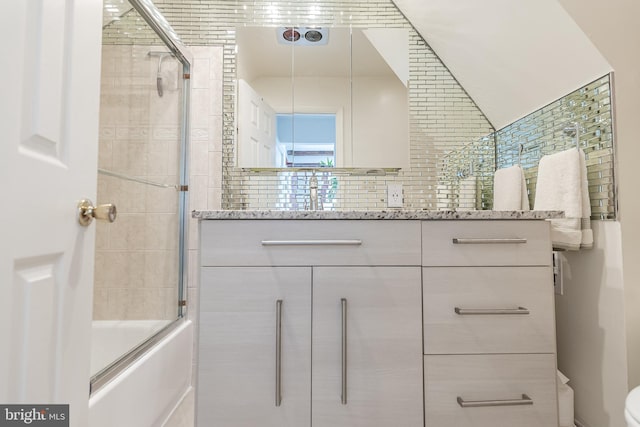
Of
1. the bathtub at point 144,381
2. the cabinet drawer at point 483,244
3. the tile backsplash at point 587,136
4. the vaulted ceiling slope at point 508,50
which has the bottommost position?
the bathtub at point 144,381

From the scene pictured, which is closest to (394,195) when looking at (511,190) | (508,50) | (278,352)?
(511,190)

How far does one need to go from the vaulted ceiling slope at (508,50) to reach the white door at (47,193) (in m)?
1.45

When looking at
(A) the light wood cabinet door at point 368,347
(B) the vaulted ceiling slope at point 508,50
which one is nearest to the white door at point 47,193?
(A) the light wood cabinet door at point 368,347

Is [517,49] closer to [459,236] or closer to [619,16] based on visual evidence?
[619,16]

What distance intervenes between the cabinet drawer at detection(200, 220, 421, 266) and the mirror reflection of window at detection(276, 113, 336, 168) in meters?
0.72

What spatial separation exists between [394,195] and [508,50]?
→ 83 cm

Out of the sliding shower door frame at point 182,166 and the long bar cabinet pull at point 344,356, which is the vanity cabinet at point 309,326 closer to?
the long bar cabinet pull at point 344,356

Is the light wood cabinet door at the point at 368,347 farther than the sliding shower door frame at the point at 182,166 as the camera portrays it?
No

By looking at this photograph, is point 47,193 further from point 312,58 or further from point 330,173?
point 312,58

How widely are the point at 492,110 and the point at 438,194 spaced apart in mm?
527

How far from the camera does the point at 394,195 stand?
1776 millimetres

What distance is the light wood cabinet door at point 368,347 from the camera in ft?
3.44

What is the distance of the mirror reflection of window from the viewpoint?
174cm

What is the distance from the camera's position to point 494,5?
1.35 meters
